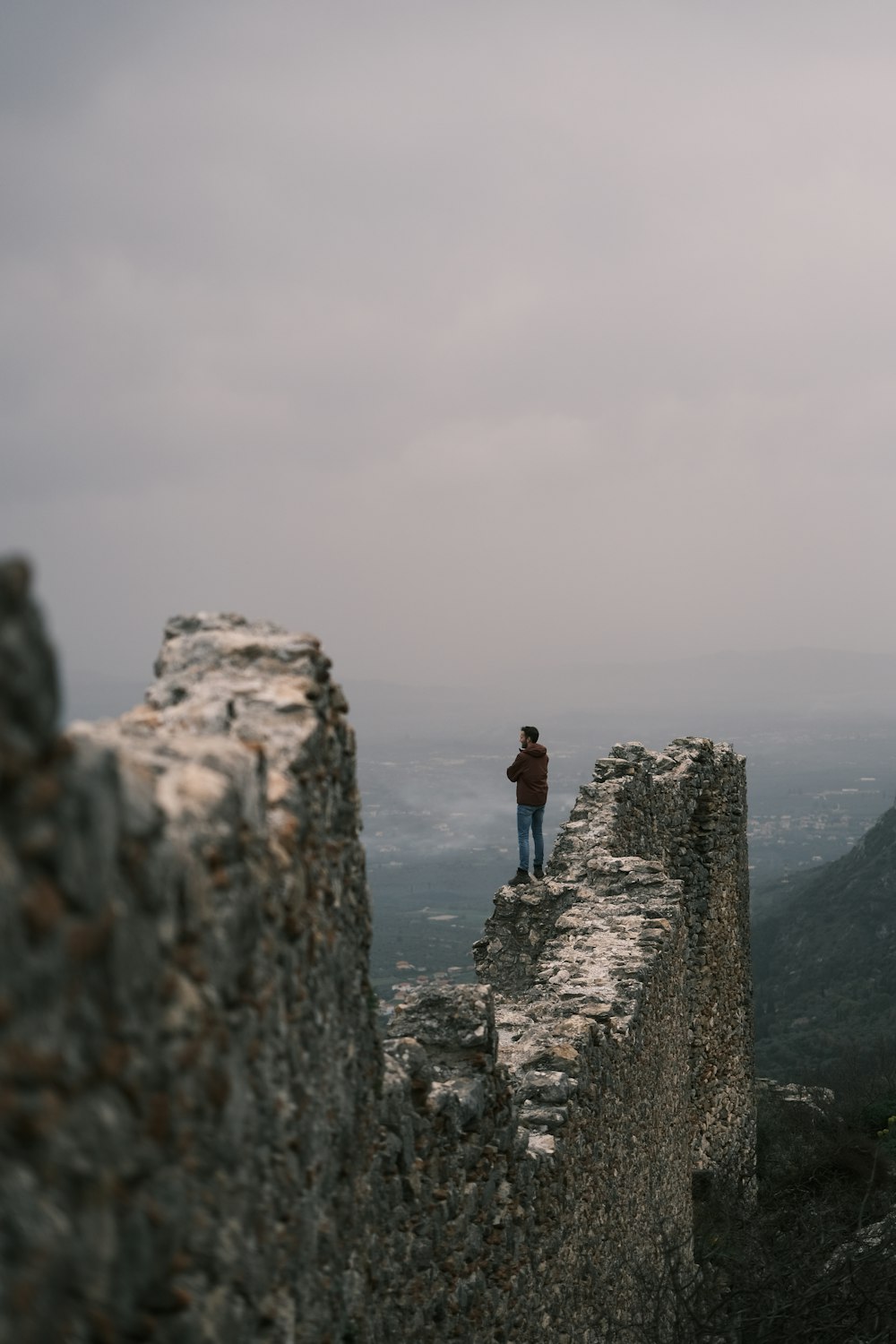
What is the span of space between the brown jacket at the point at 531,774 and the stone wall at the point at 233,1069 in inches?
198

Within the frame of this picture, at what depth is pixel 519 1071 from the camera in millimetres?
5527

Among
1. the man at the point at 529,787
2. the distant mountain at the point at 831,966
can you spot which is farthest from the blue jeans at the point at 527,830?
the distant mountain at the point at 831,966

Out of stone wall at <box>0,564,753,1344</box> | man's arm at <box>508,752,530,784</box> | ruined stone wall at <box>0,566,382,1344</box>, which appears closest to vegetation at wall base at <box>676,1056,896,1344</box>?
stone wall at <box>0,564,753,1344</box>

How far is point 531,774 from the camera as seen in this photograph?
35.1ft

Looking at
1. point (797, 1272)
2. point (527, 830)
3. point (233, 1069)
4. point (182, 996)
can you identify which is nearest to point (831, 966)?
point (527, 830)

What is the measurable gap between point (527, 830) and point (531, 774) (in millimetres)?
539

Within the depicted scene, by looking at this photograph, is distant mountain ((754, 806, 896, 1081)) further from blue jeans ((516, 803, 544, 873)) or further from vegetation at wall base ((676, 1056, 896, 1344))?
blue jeans ((516, 803, 544, 873))

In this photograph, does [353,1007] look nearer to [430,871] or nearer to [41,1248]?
[41,1248]

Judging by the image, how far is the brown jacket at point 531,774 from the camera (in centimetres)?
1060

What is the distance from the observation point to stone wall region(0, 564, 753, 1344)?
55.2 inches

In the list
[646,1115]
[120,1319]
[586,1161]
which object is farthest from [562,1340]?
[120,1319]

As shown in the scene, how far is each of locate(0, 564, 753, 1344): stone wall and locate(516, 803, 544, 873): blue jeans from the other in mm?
4951

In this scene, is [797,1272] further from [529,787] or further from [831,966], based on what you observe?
[831,966]

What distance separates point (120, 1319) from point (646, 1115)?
20.8 ft
